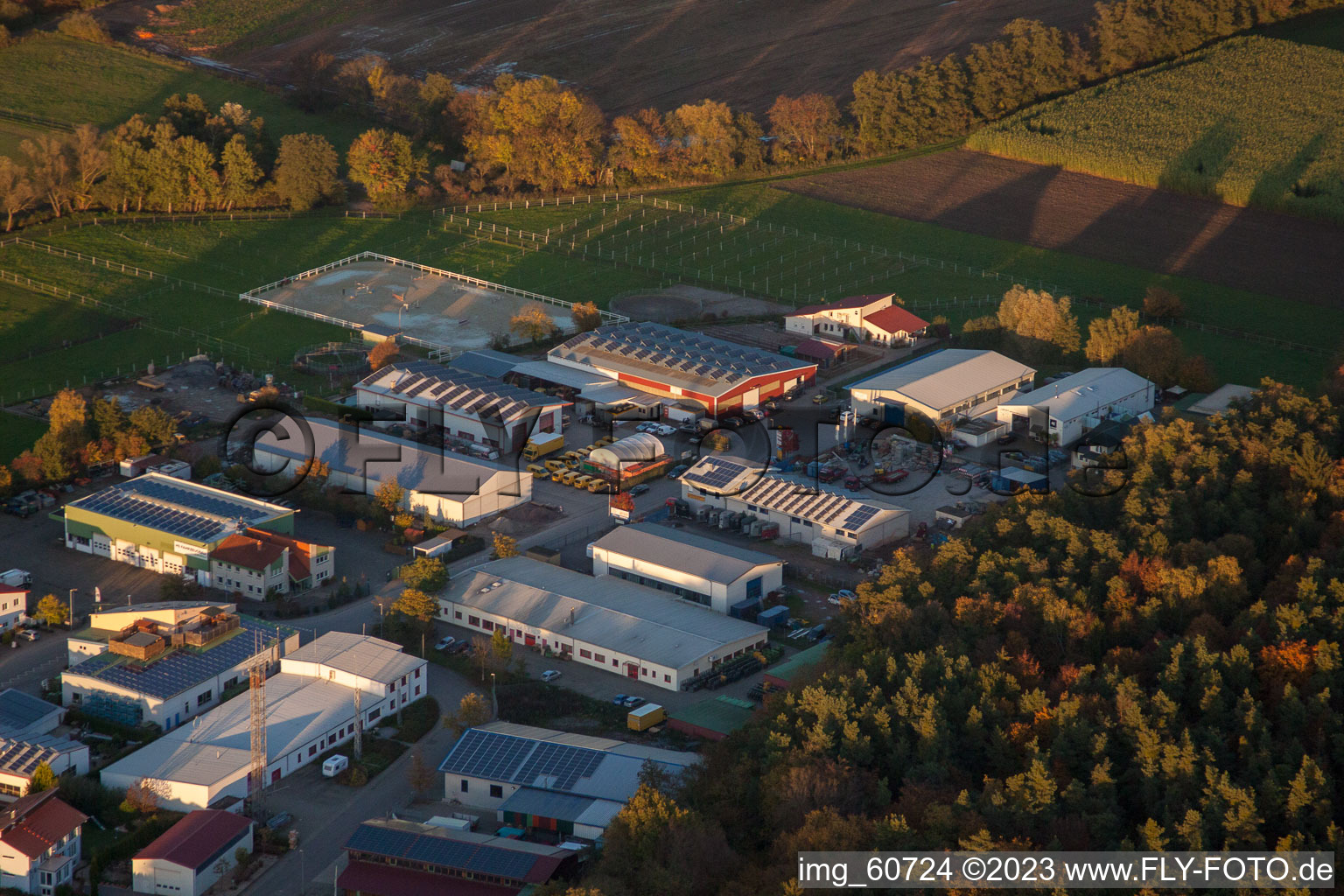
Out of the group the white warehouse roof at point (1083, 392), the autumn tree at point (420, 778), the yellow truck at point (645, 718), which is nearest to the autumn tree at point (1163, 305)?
the white warehouse roof at point (1083, 392)

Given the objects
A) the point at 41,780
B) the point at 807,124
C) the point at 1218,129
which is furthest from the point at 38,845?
the point at 1218,129

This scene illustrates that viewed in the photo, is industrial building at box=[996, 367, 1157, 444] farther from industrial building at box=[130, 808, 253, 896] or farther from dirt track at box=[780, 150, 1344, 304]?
industrial building at box=[130, 808, 253, 896]

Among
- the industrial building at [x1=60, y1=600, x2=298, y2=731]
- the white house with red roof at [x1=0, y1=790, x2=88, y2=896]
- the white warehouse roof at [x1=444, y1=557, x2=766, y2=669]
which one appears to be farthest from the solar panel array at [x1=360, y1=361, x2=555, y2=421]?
the white house with red roof at [x1=0, y1=790, x2=88, y2=896]

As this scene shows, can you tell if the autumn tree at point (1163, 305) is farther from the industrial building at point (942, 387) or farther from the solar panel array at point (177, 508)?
the solar panel array at point (177, 508)

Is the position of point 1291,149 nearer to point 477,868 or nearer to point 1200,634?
point 1200,634

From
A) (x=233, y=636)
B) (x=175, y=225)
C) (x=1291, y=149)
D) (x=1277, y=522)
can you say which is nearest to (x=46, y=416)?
(x=233, y=636)
